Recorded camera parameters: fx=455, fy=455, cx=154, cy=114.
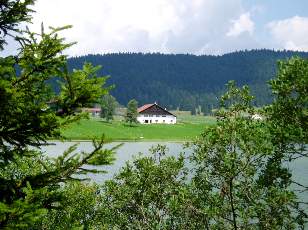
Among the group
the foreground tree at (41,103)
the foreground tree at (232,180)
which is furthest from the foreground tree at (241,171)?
the foreground tree at (41,103)

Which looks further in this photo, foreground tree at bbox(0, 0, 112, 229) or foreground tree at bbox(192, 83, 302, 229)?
foreground tree at bbox(192, 83, 302, 229)

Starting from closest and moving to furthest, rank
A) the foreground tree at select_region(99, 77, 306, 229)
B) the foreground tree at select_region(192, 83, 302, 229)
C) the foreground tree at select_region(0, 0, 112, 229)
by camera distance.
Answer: the foreground tree at select_region(0, 0, 112, 229)
the foreground tree at select_region(192, 83, 302, 229)
the foreground tree at select_region(99, 77, 306, 229)

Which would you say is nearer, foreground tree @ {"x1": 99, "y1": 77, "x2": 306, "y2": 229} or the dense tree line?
the dense tree line

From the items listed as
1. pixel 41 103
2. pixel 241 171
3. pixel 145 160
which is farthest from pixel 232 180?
pixel 41 103

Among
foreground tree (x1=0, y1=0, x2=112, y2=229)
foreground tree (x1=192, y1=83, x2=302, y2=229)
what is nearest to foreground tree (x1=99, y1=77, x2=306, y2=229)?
foreground tree (x1=192, y1=83, x2=302, y2=229)

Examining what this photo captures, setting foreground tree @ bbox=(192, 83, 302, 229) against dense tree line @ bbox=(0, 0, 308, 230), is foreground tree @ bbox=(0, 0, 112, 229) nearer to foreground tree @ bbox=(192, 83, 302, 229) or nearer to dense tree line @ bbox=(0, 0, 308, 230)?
dense tree line @ bbox=(0, 0, 308, 230)

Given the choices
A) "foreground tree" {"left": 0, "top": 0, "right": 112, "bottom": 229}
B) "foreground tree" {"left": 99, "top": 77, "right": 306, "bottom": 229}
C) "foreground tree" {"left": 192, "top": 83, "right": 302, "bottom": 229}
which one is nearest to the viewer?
"foreground tree" {"left": 0, "top": 0, "right": 112, "bottom": 229}

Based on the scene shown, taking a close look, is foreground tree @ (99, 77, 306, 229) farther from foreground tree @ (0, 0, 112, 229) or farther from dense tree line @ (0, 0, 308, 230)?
foreground tree @ (0, 0, 112, 229)

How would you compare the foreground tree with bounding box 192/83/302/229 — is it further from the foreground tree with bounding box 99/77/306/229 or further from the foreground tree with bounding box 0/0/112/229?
the foreground tree with bounding box 0/0/112/229

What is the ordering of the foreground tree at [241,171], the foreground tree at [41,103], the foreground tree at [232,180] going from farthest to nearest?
the foreground tree at [232,180] → the foreground tree at [241,171] → the foreground tree at [41,103]

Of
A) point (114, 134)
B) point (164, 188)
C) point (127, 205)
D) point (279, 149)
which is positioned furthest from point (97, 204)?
point (114, 134)

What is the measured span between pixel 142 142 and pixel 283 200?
155 meters

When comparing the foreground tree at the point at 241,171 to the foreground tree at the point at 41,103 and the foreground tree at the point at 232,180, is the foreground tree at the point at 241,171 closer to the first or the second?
the foreground tree at the point at 232,180

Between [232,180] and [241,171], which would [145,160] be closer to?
[232,180]
